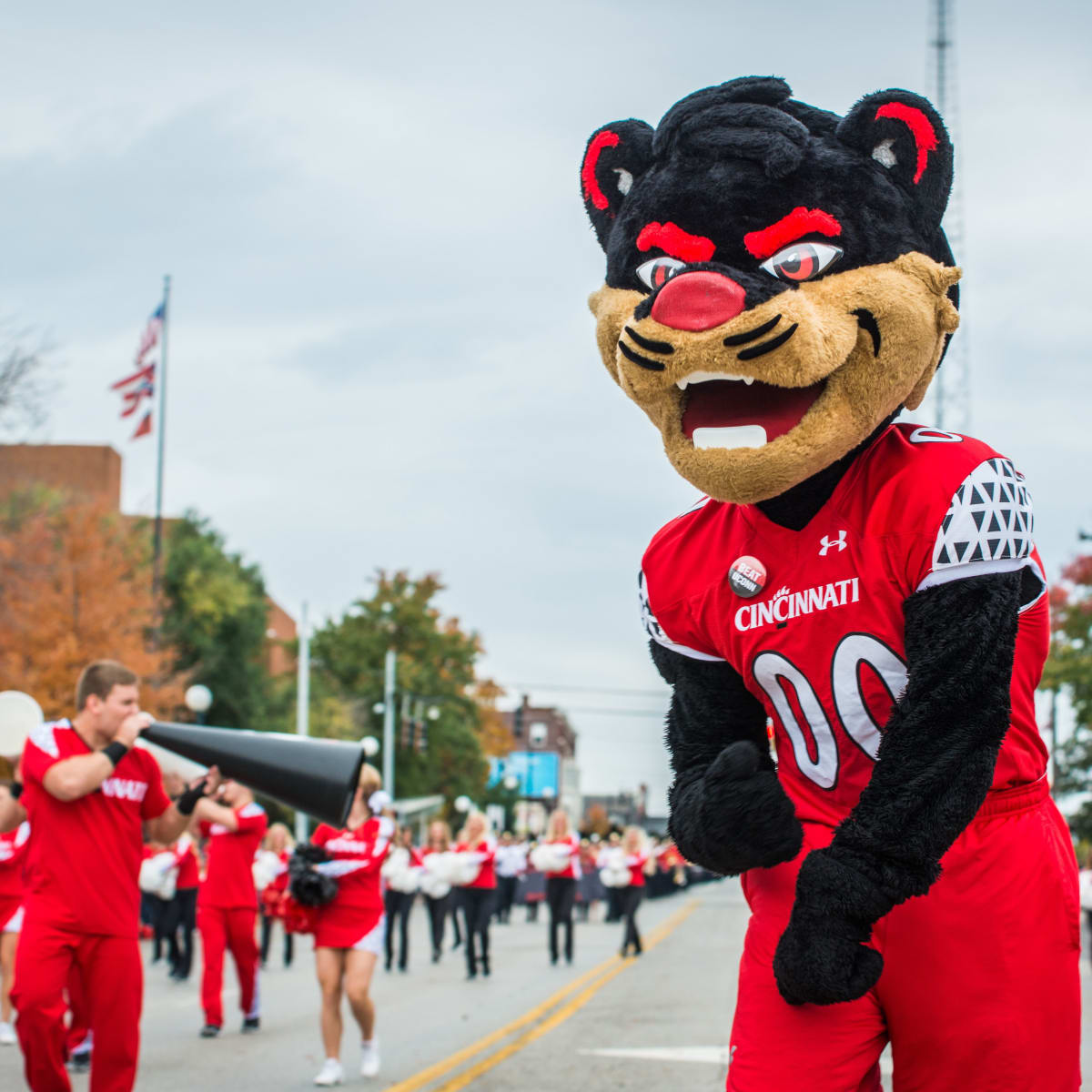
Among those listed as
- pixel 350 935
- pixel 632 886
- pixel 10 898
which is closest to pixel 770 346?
pixel 350 935

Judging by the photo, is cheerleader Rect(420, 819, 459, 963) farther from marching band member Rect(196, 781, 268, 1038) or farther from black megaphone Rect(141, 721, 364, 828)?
black megaphone Rect(141, 721, 364, 828)

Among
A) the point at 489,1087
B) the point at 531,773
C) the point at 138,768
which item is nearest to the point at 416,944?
the point at 489,1087

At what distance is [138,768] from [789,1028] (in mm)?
4526

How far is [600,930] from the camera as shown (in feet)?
98.1

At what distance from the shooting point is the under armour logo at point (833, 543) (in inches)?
128

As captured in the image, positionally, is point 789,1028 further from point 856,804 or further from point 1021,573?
point 1021,573

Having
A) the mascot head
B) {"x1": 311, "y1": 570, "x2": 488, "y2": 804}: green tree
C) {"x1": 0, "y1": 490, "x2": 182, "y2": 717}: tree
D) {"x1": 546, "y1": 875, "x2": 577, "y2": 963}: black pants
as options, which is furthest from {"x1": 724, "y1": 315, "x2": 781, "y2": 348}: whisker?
{"x1": 311, "y1": 570, "x2": 488, "y2": 804}: green tree

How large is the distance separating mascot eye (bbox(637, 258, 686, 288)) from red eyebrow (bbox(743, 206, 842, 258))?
177 millimetres

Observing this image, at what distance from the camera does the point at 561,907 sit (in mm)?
20094

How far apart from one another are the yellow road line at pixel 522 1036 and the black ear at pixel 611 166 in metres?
6.27

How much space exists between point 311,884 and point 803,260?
7.43 meters

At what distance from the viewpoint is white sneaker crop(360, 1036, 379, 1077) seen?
9.42 metres

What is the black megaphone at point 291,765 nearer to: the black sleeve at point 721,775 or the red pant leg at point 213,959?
the black sleeve at point 721,775

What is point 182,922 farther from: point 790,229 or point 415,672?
point 415,672
